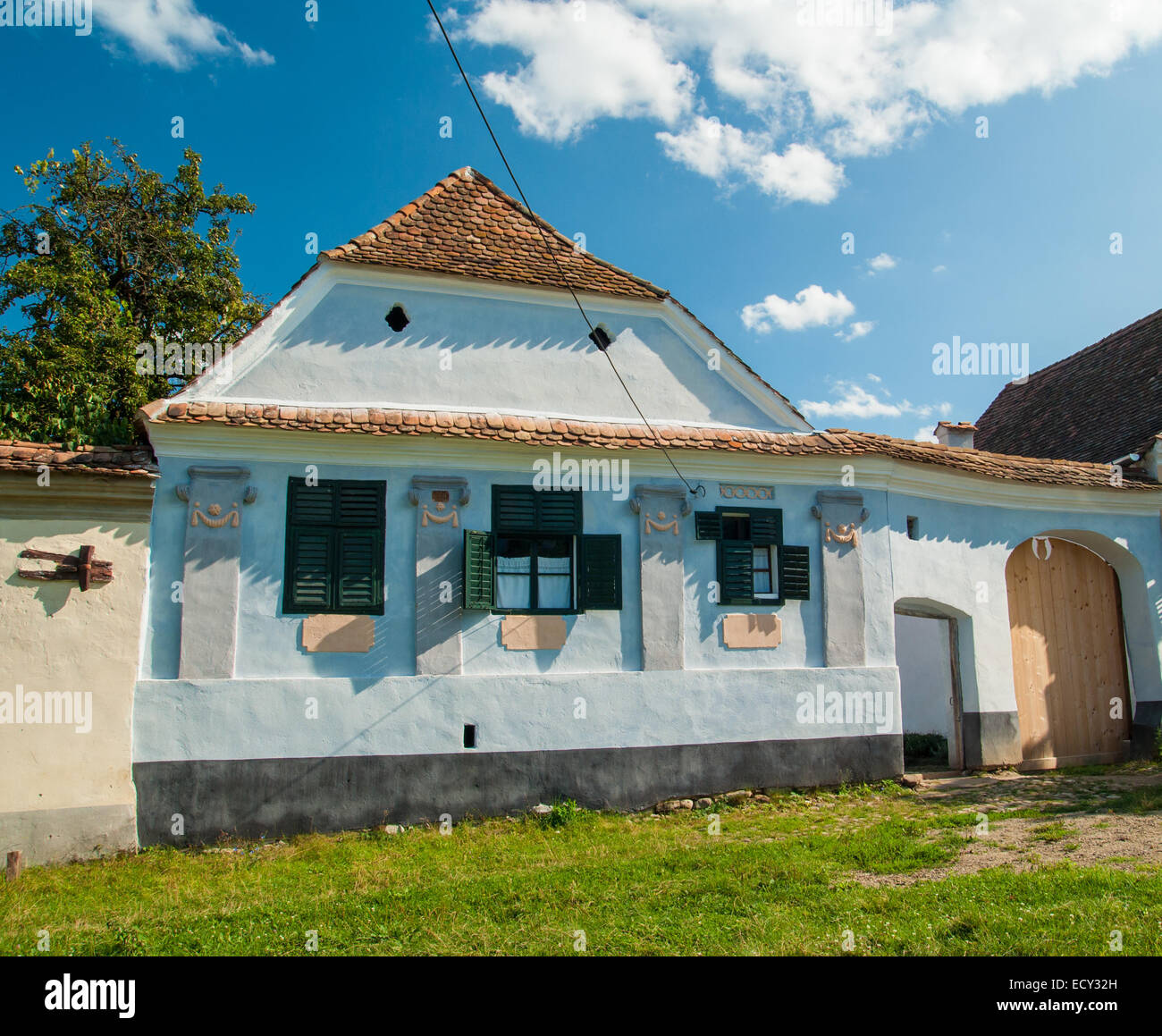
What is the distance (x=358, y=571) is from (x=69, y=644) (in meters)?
2.93

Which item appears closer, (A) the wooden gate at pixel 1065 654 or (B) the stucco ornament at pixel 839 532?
(B) the stucco ornament at pixel 839 532

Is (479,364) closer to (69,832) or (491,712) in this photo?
(491,712)

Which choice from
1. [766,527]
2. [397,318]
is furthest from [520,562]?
[397,318]

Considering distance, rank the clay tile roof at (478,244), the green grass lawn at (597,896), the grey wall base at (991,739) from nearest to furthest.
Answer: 1. the green grass lawn at (597,896)
2. the clay tile roof at (478,244)
3. the grey wall base at (991,739)

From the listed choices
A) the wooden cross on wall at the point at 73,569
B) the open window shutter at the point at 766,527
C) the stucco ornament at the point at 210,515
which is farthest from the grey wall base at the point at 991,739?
the wooden cross on wall at the point at 73,569

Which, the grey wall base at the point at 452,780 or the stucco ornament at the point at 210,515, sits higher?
the stucco ornament at the point at 210,515

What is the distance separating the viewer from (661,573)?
10.5 m

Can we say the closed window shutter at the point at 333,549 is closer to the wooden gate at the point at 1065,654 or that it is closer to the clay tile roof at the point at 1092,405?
the wooden gate at the point at 1065,654

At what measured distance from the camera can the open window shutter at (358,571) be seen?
31.3 feet

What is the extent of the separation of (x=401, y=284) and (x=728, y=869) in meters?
7.56

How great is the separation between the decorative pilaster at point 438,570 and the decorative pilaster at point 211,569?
1.88 metres

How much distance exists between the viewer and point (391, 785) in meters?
9.40
